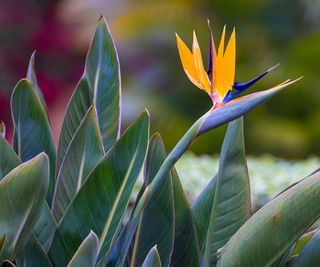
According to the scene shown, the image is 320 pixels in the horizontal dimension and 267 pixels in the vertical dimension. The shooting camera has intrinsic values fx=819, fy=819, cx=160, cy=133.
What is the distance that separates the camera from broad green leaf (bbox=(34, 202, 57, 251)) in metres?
1.32

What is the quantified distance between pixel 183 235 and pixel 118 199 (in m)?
0.14

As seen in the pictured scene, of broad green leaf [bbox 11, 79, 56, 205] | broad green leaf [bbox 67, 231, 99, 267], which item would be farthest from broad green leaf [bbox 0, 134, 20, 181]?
broad green leaf [bbox 67, 231, 99, 267]

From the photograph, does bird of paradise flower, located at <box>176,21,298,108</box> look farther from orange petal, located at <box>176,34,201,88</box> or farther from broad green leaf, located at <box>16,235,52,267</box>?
broad green leaf, located at <box>16,235,52,267</box>

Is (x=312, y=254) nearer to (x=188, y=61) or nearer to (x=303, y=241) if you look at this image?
(x=303, y=241)

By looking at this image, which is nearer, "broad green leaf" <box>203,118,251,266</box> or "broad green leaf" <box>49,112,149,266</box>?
"broad green leaf" <box>49,112,149,266</box>

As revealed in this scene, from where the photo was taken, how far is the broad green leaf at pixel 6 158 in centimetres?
130

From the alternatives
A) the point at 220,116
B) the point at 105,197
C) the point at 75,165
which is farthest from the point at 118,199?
the point at 220,116

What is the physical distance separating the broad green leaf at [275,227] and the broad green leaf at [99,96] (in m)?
0.38

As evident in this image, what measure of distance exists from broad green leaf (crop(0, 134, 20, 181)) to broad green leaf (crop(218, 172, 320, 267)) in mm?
363

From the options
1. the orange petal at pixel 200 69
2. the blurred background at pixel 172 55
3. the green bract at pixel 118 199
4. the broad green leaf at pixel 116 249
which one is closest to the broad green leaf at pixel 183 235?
the green bract at pixel 118 199

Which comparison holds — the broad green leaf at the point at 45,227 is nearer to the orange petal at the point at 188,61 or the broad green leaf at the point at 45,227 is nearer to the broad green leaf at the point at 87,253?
the broad green leaf at the point at 87,253

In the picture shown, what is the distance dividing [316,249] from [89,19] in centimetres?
490

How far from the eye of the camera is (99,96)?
1.49m

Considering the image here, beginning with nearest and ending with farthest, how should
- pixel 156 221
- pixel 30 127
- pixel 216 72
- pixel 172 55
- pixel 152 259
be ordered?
pixel 152 259
pixel 216 72
pixel 156 221
pixel 30 127
pixel 172 55
